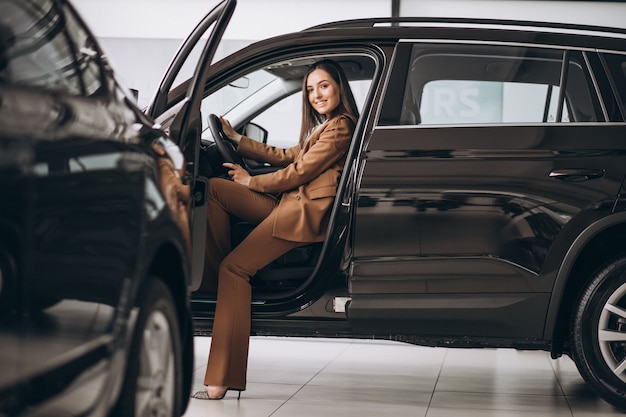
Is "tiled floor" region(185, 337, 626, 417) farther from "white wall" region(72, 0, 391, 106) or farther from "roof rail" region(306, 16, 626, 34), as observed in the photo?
"white wall" region(72, 0, 391, 106)

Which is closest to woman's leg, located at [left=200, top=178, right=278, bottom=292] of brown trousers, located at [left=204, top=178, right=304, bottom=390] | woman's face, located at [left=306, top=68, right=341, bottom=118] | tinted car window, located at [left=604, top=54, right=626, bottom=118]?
brown trousers, located at [left=204, top=178, right=304, bottom=390]

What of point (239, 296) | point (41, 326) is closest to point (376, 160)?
point (239, 296)

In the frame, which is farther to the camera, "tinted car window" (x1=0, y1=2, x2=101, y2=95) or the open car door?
the open car door

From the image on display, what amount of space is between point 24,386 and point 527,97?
3.18 m

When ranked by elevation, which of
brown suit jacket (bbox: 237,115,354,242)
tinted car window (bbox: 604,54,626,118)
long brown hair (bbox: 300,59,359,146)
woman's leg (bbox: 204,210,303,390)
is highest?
tinted car window (bbox: 604,54,626,118)

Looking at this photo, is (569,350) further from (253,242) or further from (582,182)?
(253,242)

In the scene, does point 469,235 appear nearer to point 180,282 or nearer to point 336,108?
point 336,108

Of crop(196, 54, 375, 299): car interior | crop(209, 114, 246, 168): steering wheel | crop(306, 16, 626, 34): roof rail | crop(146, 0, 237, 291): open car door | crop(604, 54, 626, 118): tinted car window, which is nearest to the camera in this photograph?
crop(146, 0, 237, 291): open car door

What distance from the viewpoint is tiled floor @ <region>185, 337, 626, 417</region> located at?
437 cm

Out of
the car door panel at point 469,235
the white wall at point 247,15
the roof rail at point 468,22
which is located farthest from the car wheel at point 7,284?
the white wall at point 247,15

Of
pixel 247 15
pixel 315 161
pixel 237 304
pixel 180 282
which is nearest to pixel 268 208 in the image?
pixel 315 161

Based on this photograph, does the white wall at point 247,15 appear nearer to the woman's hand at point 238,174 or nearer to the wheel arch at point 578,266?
the woman's hand at point 238,174

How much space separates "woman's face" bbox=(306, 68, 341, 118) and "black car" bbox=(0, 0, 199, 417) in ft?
6.11

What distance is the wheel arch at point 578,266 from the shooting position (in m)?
4.21
